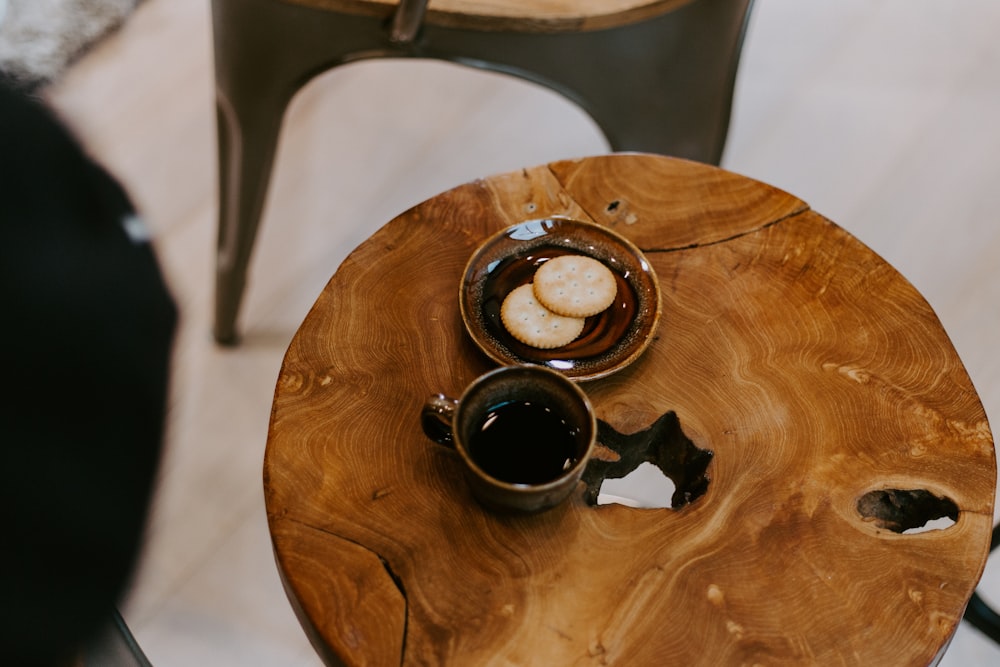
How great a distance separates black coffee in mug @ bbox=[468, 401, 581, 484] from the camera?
2.38 ft

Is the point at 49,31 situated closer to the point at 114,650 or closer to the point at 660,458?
the point at 114,650

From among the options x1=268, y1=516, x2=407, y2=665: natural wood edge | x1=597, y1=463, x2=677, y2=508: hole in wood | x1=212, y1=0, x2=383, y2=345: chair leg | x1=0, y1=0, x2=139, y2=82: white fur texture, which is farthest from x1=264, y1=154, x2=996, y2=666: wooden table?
x1=0, y1=0, x2=139, y2=82: white fur texture

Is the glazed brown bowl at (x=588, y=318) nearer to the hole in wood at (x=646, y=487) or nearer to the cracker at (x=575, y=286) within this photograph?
the cracker at (x=575, y=286)

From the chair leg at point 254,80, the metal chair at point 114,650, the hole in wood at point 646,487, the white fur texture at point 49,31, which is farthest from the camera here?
the white fur texture at point 49,31

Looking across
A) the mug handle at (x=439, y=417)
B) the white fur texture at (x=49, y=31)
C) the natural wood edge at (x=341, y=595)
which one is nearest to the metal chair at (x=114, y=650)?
the natural wood edge at (x=341, y=595)

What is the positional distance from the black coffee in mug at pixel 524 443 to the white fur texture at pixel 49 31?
1.48 m

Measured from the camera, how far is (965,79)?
1902 mm

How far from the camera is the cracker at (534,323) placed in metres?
0.83

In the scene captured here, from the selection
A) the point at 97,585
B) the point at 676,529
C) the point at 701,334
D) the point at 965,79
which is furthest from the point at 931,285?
the point at 97,585

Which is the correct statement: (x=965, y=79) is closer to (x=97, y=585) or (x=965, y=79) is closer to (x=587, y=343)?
(x=587, y=343)

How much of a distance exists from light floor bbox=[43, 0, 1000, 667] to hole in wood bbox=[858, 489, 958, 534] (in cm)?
68

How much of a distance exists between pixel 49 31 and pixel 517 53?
117 cm

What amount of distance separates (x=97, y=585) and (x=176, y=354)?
62 cm

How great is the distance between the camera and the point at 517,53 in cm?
116
